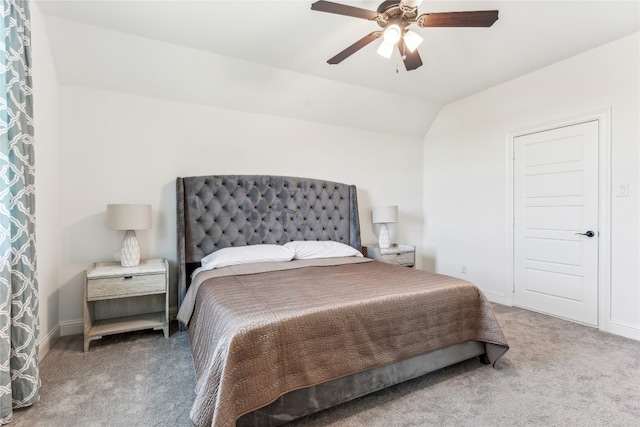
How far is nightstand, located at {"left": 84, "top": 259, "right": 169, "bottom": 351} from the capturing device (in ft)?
8.15

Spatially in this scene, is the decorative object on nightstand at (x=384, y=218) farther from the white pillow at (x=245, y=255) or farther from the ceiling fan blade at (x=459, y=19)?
the ceiling fan blade at (x=459, y=19)

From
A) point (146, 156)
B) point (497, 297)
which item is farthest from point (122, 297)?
point (497, 297)

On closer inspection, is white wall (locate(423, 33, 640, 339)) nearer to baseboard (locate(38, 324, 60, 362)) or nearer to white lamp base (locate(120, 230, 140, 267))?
white lamp base (locate(120, 230, 140, 267))

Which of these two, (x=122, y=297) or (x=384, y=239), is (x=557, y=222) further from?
(x=122, y=297)

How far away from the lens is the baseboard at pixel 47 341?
2.35m

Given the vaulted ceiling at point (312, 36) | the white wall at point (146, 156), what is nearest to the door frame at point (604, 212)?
the vaulted ceiling at point (312, 36)

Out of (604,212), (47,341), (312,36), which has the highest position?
(312,36)

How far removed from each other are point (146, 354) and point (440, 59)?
383cm

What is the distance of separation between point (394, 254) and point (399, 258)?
0.32ft

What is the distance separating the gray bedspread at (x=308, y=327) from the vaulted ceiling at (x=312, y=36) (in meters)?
2.07

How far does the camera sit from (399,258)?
13.1 ft

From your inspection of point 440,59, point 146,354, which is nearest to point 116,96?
point 146,354

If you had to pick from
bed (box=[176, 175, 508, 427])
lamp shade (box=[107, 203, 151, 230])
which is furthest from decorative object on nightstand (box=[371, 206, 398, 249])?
lamp shade (box=[107, 203, 151, 230])

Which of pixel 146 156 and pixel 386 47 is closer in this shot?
pixel 386 47
